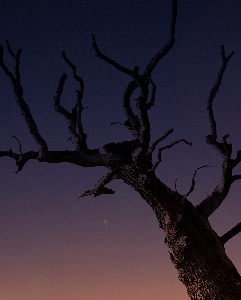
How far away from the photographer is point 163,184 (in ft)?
29.9

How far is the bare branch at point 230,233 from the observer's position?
932 centimetres

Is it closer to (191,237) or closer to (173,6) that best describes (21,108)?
(173,6)

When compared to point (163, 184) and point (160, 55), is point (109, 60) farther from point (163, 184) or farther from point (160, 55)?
point (163, 184)

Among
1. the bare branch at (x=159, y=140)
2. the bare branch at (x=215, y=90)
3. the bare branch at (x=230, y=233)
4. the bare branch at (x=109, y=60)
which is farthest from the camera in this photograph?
the bare branch at (x=215, y=90)

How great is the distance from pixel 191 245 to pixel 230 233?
45.7 inches

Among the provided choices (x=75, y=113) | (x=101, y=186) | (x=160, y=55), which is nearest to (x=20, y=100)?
(x=75, y=113)

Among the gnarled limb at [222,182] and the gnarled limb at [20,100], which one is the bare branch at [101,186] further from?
the gnarled limb at [222,182]

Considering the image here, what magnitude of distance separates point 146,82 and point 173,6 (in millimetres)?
1394

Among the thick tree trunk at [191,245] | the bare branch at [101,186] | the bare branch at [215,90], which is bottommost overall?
the thick tree trunk at [191,245]

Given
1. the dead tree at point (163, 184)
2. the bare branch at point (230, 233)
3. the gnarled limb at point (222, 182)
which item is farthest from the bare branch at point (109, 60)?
the bare branch at point (230, 233)

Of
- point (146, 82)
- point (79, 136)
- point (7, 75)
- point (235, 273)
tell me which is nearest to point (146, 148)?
point (146, 82)

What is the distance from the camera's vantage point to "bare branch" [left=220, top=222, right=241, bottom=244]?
30.6 feet

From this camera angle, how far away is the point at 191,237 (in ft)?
28.6

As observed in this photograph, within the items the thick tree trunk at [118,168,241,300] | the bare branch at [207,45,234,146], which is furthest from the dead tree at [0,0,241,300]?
the bare branch at [207,45,234,146]
